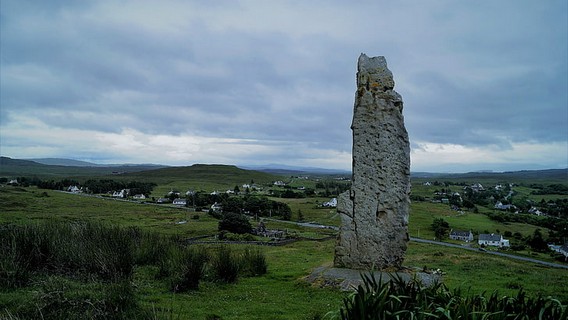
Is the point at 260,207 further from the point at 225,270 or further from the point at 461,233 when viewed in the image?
the point at 225,270

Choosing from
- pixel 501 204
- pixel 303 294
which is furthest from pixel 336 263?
pixel 501 204

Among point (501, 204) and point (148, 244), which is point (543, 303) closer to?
point (148, 244)

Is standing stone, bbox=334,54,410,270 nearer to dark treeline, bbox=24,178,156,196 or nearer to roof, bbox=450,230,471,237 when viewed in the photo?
roof, bbox=450,230,471,237

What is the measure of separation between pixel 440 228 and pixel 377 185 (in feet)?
208

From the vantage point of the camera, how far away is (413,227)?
7631cm

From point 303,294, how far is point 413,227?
68961mm

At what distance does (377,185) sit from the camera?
47.4 feet

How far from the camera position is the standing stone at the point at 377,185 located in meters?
14.2

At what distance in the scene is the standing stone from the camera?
14.2 m

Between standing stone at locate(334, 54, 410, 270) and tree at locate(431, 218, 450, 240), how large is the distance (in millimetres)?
58457

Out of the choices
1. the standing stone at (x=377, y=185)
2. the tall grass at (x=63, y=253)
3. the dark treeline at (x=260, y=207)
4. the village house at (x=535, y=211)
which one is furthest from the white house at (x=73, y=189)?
the village house at (x=535, y=211)

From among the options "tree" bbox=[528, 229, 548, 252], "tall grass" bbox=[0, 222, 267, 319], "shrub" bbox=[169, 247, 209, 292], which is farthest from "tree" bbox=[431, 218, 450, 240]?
"shrub" bbox=[169, 247, 209, 292]

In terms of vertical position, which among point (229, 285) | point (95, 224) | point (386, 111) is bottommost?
point (229, 285)

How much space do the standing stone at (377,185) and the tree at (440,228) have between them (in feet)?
192
